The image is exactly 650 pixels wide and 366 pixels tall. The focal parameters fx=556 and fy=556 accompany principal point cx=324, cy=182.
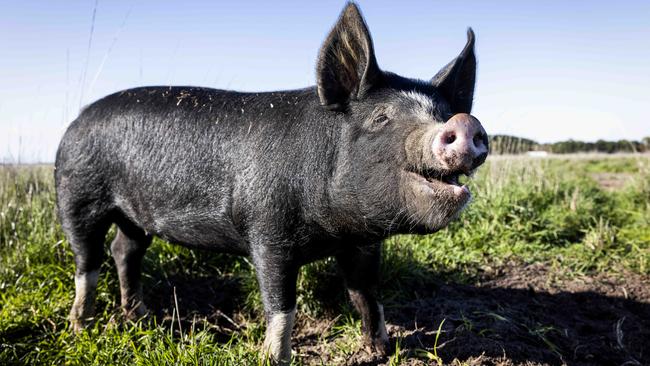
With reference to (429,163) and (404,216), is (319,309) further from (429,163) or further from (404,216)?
(429,163)

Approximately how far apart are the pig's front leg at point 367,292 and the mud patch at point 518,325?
107 mm

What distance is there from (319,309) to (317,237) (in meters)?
1.31

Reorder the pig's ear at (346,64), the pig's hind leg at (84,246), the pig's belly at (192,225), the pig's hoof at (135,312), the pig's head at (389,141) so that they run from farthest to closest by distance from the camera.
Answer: the pig's hoof at (135,312) → the pig's hind leg at (84,246) → the pig's belly at (192,225) → the pig's ear at (346,64) → the pig's head at (389,141)

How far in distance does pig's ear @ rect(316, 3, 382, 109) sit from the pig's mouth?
58 centimetres

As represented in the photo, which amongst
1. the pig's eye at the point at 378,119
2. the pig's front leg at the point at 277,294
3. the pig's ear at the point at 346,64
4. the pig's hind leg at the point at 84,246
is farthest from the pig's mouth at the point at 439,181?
the pig's hind leg at the point at 84,246

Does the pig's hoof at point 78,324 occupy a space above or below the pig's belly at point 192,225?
below

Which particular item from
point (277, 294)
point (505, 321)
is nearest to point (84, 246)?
point (277, 294)

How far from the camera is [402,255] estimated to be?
4.73 metres

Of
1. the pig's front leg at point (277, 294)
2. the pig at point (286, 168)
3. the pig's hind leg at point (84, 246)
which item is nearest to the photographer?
the pig at point (286, 168)

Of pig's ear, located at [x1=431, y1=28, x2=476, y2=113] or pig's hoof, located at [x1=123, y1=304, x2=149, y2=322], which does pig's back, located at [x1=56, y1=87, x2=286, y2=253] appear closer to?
pig's hoof, located at [x1=123, y1=304, x2=149, y2=322]

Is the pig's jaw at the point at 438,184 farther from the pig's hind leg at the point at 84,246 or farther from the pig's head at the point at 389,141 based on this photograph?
the pig's hind leg at the point at 84,246

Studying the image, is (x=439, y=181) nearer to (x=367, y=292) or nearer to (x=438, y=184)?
(x=438, y=184)

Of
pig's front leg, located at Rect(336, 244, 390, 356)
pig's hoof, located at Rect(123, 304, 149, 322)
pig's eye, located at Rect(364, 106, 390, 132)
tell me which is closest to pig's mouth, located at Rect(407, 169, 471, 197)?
pig's eye, located at Rect(364, 106, 390, 132)

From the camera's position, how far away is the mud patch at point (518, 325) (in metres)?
3.45
